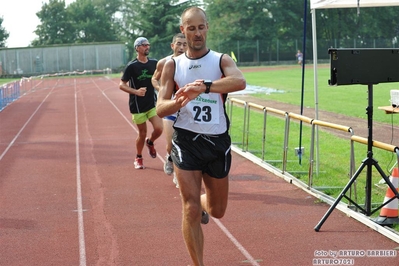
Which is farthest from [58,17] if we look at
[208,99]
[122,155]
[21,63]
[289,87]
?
[208,99]

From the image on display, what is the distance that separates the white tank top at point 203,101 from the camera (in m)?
6.02

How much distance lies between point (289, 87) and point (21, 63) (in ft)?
135

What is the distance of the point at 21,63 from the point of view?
235 ft

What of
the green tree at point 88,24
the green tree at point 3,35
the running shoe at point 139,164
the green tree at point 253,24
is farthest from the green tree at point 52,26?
the running shoe at point 139,164

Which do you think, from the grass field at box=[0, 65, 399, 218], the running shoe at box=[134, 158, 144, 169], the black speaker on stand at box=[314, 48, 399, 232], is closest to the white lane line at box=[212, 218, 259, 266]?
the black speaker on stand at box=[314, 48, 399, 232]

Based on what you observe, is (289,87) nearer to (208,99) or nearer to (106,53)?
(208,99)

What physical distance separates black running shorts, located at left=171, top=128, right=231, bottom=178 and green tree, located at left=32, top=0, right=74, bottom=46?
96.1 metres

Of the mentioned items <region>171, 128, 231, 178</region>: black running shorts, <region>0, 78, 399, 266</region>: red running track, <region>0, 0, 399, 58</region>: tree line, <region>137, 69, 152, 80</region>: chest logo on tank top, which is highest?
<region>0, 0, 399, 58</region>: tree line

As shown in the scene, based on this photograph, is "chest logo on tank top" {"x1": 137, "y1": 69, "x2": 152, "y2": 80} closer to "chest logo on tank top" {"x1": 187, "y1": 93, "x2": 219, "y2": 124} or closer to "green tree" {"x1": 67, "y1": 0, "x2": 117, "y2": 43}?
"chest logo on tank top" {"x1": 187, "y1": 93, "x2": 219, "y2": 124}

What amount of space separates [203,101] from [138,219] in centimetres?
296

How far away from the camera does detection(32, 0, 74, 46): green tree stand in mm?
100312

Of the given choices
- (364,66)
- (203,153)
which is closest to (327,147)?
Result: (364,66)

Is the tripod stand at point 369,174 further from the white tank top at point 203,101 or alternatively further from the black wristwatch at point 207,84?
the black wristwatch at point 207,84

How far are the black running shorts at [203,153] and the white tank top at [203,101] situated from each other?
2.2 inches
